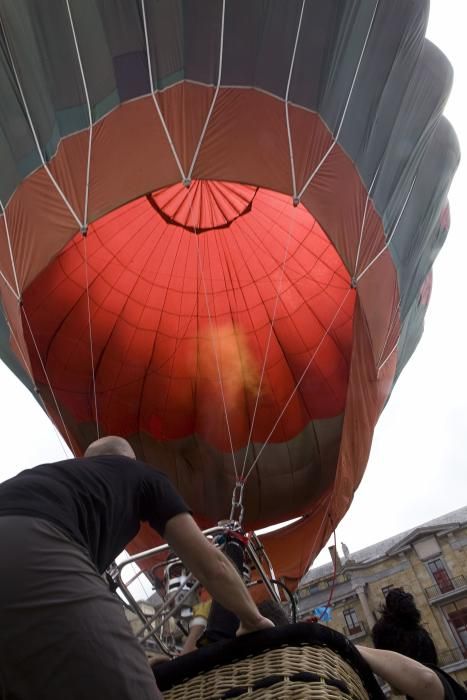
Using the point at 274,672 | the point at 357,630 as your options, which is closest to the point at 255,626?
the point at 274,672

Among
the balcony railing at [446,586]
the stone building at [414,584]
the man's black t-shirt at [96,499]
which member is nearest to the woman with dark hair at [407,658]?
the man's black t-shirt at [96,499]

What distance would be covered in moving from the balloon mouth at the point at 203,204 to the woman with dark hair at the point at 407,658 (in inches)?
192

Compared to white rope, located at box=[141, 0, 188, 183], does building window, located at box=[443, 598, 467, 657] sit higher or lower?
lower

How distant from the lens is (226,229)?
634cm

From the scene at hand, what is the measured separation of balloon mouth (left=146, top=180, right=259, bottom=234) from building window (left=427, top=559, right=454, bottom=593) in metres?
18.8

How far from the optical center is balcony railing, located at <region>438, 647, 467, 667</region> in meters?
18.6

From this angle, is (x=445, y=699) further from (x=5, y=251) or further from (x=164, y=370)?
(x=164, y=370)

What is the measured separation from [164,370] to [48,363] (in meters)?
1.20

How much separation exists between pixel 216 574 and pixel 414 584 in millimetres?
22474

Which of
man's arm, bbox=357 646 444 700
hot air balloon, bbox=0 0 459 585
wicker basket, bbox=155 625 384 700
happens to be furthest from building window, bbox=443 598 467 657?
wicker basket, bbox=155 625 384 700

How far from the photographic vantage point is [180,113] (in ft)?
13.2

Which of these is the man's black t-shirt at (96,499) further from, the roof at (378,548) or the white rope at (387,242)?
the roof at (378,548)

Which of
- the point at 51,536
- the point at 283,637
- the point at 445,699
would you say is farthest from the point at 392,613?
the point at 51,536

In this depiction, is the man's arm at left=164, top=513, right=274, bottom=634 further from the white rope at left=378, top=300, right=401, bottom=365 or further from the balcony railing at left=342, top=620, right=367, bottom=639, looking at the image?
the balcony railing at left=342, top=620, right=367, bottom=639
